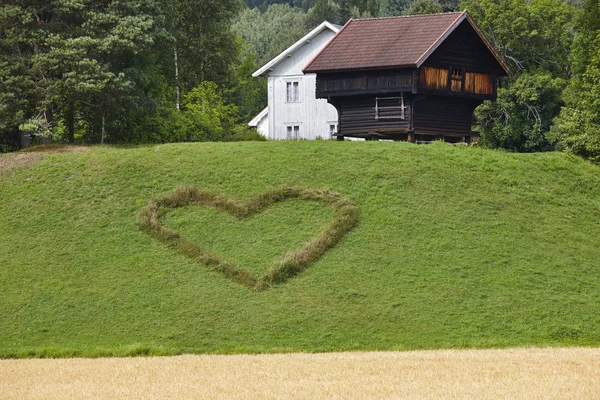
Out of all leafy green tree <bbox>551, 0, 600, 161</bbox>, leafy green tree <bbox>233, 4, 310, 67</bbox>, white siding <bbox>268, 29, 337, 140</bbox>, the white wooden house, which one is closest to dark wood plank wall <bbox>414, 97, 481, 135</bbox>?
leafy green tree <bbox>551, 0, 600, 161</bbox>

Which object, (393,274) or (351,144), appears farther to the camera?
(351,144)

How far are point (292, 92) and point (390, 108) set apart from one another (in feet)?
53.3

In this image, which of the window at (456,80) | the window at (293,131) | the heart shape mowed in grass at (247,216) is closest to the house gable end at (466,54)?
the window at (456,80)

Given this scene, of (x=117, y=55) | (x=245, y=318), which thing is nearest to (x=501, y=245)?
(x=245, y=318)

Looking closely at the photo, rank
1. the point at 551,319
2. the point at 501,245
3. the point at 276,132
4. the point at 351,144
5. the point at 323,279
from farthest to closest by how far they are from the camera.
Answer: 1. the point at 276,132
2. the point at 351,144
3. the point at 501,245
4. the point at 323,279
5. the point at 551,319

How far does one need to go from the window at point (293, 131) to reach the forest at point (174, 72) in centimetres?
446

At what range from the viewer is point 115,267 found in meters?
41.7

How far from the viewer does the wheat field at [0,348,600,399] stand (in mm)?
25219

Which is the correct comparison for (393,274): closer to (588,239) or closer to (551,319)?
(551,319)

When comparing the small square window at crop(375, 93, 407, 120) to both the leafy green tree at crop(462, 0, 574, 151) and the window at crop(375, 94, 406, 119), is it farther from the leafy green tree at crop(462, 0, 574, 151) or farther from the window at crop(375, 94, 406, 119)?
the leafy green tree at crop(462, 0, 574, 151)

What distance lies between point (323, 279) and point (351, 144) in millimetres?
14373

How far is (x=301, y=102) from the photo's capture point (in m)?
72.4

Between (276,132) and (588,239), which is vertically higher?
(276,132)

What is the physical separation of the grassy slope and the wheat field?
316 cm
